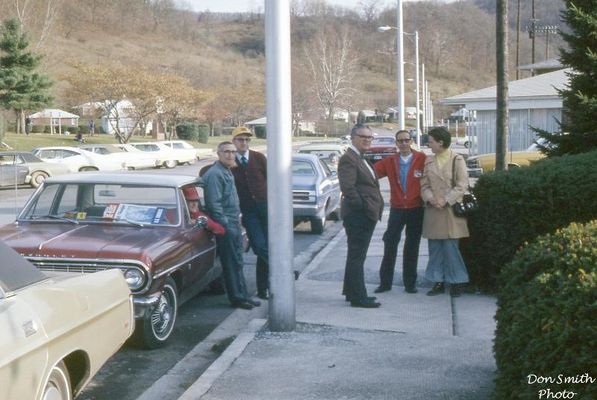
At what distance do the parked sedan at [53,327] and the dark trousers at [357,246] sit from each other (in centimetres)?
323

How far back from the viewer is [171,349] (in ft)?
25.3

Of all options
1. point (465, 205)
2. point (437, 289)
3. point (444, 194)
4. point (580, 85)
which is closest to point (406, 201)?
point (444, 194)

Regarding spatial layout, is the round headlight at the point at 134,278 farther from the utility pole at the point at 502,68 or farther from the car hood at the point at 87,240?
the utility pole at the point at 502,68

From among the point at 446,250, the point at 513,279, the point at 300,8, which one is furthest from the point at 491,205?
the point at 300,8

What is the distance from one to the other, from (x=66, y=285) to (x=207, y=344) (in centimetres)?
293

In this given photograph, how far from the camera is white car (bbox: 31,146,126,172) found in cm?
3681

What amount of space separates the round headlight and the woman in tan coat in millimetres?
3305

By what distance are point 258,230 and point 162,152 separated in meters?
38.1

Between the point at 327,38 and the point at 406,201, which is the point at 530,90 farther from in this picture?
the point at 327,38

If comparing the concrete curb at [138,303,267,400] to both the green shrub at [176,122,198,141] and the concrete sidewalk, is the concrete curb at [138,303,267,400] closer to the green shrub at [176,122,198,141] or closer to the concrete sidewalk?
the concrete sidewalk

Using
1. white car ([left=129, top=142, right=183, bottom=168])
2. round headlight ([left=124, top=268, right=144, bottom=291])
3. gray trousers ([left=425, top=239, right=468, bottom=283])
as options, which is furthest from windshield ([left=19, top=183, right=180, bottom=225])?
white car ([left=129, top=142, right=183, bottom=168])

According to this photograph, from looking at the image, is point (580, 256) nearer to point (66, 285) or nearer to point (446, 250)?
point (66, 285)

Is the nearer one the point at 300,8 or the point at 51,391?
the point at 51,391

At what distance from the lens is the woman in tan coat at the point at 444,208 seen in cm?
895
